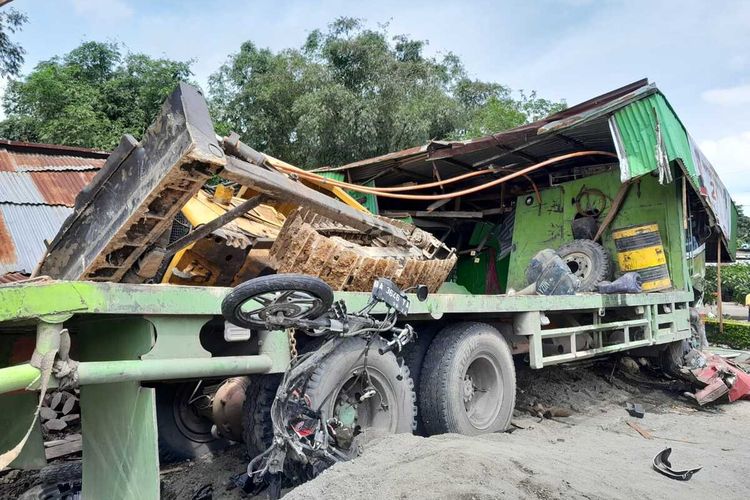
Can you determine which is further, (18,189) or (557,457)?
(18,189)

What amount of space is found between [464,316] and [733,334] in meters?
13.0

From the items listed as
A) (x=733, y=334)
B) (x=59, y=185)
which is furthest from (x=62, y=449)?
(x=733, y=334)

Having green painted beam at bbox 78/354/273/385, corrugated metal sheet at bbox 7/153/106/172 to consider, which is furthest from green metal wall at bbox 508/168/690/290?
corrugated metal sheet at bbox 7/153/106/172

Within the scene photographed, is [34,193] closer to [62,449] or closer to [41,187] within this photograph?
[41,187]

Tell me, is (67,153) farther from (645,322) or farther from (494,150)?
(645,322)

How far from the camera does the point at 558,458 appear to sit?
2.87m

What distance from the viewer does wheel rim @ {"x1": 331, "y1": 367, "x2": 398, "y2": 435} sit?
2.95 metres

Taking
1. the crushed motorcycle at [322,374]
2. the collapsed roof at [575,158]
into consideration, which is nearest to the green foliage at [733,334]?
the collapsed roof at [575,158]

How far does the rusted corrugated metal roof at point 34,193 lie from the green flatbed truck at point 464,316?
370 centimetres

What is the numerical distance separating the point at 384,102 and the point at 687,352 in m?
10.6

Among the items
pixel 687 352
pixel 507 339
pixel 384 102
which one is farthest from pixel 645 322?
pixel 384 102

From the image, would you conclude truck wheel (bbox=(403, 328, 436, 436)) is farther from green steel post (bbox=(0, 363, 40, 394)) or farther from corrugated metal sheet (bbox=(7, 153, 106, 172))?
corrugated metal sheet (bbox=(7, 153, 106, 172))

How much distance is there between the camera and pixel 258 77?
1686cm

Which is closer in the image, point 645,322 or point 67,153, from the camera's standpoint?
point 645,322
